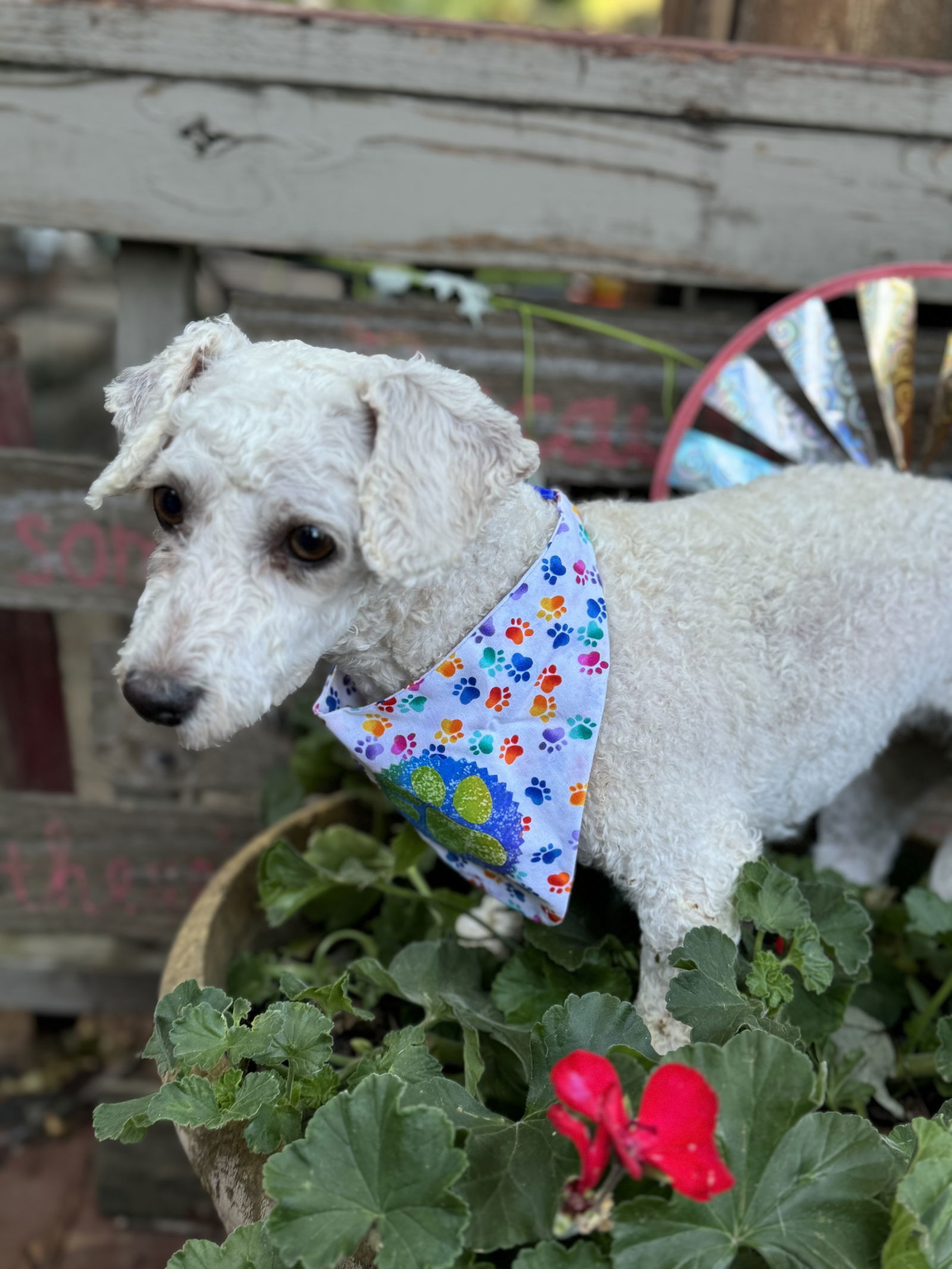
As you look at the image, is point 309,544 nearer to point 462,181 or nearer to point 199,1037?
point 199,1037

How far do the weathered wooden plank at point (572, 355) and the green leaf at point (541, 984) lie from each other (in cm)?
72

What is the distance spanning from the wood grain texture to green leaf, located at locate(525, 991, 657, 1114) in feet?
3.08

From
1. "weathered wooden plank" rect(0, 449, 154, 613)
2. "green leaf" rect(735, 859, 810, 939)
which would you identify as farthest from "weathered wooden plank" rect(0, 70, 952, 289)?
"green leaf" rect(735, 859, 810, 939)

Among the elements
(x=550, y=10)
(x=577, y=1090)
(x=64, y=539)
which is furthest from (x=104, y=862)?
(x=550, y=10)

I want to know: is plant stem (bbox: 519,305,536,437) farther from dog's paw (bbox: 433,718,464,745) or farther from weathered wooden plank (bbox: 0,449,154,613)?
dog's paw (bbox: 433,718,464,745)

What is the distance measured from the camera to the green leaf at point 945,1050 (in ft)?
2.57

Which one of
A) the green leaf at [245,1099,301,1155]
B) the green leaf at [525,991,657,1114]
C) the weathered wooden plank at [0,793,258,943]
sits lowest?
the weathered wooden plank at [0,793,258,943]

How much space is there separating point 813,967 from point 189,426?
62 cm

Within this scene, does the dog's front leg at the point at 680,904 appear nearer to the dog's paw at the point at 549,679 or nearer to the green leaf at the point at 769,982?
the green leaf at the point at 769,982

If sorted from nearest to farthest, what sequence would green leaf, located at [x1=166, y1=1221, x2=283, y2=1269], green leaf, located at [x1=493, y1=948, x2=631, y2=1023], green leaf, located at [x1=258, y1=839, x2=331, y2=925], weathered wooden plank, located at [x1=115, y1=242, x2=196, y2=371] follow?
green leaf, located at [x1=166, y1=1221, x2=283, y2=1269], green leaf, located at [x1=493, y1=948, x2=631, y2=1023], green leaf, located at [x1=258, y1=839, x2=331, y2=925], weathered wooden plank, located at [x1=115, y1=242, x2=196, y2=371]

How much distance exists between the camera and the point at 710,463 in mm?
1297

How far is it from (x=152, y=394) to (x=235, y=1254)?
59cm

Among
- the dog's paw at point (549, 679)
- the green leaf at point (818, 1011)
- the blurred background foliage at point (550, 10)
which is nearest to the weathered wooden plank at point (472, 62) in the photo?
the dog's paw at point (549, 679)

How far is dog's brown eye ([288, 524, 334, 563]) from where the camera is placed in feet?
2.32
